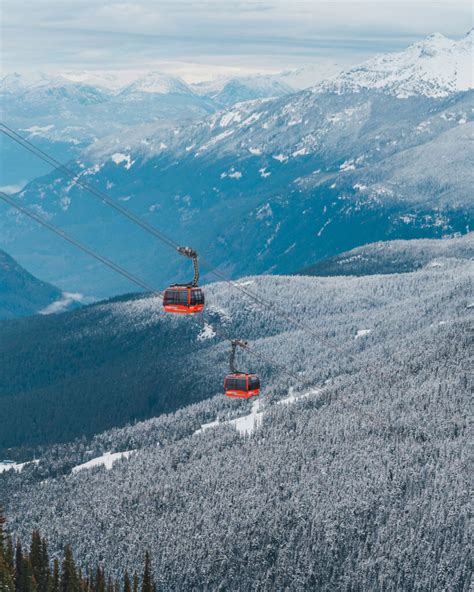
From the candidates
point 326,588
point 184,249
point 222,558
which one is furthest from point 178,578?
point 184,249

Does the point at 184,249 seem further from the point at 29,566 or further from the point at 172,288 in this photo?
the point at 29,566

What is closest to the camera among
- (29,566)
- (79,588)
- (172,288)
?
(172,288)

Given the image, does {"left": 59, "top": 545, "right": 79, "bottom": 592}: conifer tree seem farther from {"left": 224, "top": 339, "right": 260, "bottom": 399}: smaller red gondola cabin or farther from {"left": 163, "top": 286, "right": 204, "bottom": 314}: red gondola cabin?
{"left": 163, "top": 286, "right": 204, "bottom": 314}: red gondola cabin

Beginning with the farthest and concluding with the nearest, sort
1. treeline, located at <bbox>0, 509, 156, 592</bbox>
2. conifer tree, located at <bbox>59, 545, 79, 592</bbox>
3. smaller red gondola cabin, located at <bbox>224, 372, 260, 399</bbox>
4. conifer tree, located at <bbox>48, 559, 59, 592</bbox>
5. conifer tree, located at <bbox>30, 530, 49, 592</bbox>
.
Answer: conifer tree, located at <bbox>59, 545, 79, 592</bbox> → conifer tree, located at <bbox>30, 530, 49, 592</bbox> → conifer tree, located at <bbox>48, 559, 59, 592</bbox> → smaller red gondola cabin, located at <bbox>224, 372, 260, 399</bbox> → treeline, located at <bbox>0, 509, 156, 592</bbox>

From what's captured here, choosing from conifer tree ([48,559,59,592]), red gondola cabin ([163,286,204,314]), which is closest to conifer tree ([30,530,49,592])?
conifer tree ([48,559,59,592])

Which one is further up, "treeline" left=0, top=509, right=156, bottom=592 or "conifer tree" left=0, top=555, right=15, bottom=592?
"conifer tree" left=0, top=555, right=15, bottom=592

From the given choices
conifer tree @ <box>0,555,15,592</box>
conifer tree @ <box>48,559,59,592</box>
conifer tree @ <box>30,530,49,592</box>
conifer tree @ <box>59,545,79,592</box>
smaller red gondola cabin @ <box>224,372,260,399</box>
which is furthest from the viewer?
conifer tree @ <box>59,545,79,592</box>

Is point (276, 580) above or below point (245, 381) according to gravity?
below

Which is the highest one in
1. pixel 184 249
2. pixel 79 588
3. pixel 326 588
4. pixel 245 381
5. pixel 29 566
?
pixel 184 249
